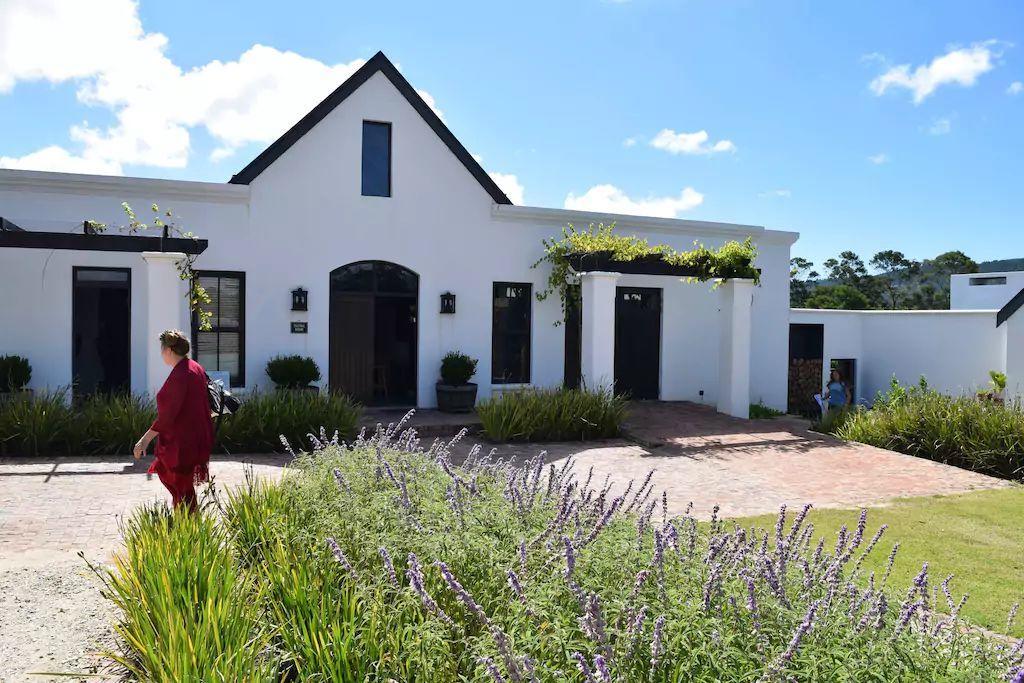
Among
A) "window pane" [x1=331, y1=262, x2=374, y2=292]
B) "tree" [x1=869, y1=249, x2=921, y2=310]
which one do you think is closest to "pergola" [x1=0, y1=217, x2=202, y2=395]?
"window pane" [x1=331, y1=262, x2=374, y2=292]

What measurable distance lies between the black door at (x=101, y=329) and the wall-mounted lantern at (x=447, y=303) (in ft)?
17.5

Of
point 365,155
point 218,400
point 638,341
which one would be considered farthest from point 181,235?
point 638,341

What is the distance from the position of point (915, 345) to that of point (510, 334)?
39.6ft

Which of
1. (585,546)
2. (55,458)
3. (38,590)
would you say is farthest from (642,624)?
(55,458)

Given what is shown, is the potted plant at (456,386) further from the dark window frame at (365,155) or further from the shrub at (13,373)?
the shrub at (13,373)

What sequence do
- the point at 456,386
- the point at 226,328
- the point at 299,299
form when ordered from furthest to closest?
the point at 456,386 → the point at 299,299 → the point at 226,328

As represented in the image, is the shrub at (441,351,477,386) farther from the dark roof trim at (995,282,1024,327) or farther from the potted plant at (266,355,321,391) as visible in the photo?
the dark roof trim at (995,282,1024,327)

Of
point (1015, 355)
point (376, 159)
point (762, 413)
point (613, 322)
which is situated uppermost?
point (376, 159)

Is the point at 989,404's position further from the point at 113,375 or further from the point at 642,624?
the point at 113,375

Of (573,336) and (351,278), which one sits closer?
(351,278)

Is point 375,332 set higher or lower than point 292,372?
higher

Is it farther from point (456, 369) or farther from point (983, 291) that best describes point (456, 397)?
point (983, 291)

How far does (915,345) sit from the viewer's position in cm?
1961

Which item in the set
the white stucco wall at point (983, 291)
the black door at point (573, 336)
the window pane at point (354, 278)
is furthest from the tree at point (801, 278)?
the window pane at point (354, 278)
